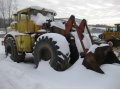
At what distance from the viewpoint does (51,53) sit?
7539 mm

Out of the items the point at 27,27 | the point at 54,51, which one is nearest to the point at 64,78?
the point at 54,51

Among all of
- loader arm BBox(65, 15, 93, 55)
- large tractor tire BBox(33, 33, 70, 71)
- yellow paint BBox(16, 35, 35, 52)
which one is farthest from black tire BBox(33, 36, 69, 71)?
yellow paint BBox(16, 35, 35, 52)

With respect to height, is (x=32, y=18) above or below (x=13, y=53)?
above

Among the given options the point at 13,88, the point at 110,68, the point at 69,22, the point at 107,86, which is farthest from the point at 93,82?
the point at 69,22

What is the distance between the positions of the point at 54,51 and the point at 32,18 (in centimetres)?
267

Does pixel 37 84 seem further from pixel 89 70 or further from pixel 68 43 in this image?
pixel 68 43

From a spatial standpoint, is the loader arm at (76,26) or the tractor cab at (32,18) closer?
the loader arm at (76,26)

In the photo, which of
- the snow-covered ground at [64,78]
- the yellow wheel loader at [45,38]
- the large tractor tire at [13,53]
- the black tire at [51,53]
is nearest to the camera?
the snow-covered ground at [64,78]

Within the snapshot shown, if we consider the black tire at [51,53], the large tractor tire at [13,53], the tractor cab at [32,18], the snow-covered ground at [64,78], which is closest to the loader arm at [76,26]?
the black tire at [51,53]

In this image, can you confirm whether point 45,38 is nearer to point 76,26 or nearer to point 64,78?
point 76,26

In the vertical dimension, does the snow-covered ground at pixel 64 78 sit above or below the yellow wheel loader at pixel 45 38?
below

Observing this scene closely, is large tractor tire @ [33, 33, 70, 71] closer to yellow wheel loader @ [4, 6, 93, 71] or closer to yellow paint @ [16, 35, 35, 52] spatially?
yellow wheel loader @ [4, 6, 93, 71]

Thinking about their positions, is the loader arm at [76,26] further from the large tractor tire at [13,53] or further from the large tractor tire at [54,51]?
the large tractor tire at [13,53]

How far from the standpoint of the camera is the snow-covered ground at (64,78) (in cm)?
588
